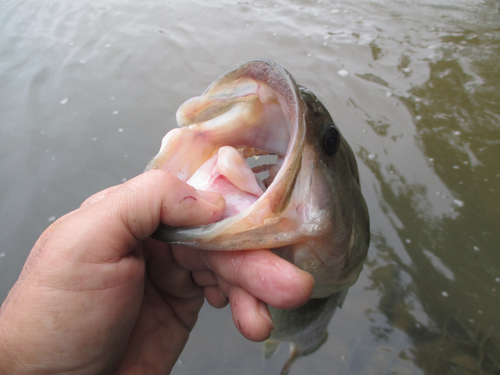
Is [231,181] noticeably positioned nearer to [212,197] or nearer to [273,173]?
[212,197]

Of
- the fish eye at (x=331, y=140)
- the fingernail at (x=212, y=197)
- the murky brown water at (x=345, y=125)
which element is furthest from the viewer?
the murky brown water at (x=345, y=125)

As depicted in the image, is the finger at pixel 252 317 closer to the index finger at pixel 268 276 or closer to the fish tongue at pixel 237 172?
the index finger at pixel 268 276

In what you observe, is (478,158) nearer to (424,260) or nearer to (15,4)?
(424,260)

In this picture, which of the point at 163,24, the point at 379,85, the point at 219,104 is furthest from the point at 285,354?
the point at 163,24

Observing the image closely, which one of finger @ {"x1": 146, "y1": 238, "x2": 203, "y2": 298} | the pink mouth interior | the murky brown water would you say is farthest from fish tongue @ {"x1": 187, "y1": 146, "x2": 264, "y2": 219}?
the murky brown water

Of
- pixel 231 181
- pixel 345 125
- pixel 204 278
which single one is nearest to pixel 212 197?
pixel 231 181

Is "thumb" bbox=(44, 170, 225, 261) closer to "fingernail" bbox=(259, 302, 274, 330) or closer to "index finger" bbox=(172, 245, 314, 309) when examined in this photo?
"index finger" bbox=(172, 245, 314, 309)

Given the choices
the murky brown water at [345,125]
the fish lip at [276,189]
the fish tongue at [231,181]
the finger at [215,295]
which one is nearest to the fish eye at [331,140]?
the fish lip at [276,189]
